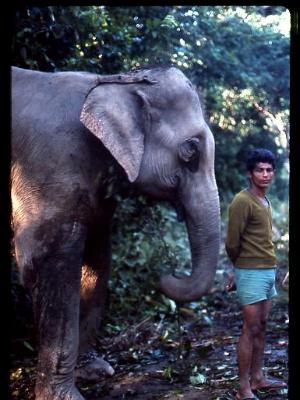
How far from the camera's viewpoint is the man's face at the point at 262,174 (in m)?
3.36

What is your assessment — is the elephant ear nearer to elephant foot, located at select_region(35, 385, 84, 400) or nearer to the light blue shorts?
the light blue shorts

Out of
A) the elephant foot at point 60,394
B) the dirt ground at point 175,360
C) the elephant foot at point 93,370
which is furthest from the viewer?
the elephant foot at point 93,370

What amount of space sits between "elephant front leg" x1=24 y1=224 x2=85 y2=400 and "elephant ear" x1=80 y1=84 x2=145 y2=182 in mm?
532

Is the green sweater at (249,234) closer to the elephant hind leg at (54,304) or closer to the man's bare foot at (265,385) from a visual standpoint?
the man's bare foot at (265,385)

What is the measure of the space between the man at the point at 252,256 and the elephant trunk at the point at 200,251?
10 cm

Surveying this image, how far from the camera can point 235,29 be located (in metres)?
6.93

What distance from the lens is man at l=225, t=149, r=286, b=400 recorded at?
10.8ft

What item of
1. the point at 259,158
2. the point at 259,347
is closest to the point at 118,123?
the point at 259,158

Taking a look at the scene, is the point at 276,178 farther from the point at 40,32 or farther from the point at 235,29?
the point at 40,32

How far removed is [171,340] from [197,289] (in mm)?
1919

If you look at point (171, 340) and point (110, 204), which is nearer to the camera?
point (110, 204)

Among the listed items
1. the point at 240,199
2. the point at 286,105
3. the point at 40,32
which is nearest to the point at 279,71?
the point at 286,105

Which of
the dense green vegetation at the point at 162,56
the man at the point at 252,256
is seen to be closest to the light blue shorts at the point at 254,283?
the man at the point at 252,256

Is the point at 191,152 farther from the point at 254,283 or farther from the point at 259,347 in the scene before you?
the point at 259,347
